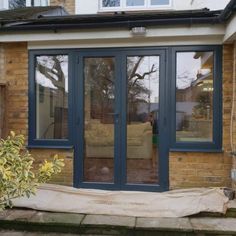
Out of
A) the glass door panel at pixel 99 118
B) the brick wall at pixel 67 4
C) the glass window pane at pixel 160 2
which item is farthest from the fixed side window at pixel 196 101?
the brick wall at pixel 67 4

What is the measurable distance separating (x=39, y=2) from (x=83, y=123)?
243 inches

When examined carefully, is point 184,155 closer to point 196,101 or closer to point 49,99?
point 196,101

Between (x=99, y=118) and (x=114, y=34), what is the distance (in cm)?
141

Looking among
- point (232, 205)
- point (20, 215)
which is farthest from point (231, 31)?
point (20, 215)

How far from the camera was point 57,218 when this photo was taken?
468 cm

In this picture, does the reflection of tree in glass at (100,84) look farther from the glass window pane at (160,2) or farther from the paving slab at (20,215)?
the glass window pane at (160,2)

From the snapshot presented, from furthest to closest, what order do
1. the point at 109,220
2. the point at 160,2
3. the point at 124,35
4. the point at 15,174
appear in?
the point at 160,2, the point at 124,35, the point at 109,220, the point at 15,174

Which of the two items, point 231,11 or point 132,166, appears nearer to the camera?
point 231,11

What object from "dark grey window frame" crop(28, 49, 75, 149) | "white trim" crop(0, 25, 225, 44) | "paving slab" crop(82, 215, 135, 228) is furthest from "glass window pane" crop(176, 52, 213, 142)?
"dark grey window frame" crop(28, 49, 75, 149)

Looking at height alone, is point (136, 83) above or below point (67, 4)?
below

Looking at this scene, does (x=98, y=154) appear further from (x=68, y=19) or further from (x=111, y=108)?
(x=68, y=19)

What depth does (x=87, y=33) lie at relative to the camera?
553 centimetres

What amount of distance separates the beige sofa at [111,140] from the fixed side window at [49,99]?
44 cm

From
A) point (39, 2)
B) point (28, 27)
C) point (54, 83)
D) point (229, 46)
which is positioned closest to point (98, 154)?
point (54, 83)
